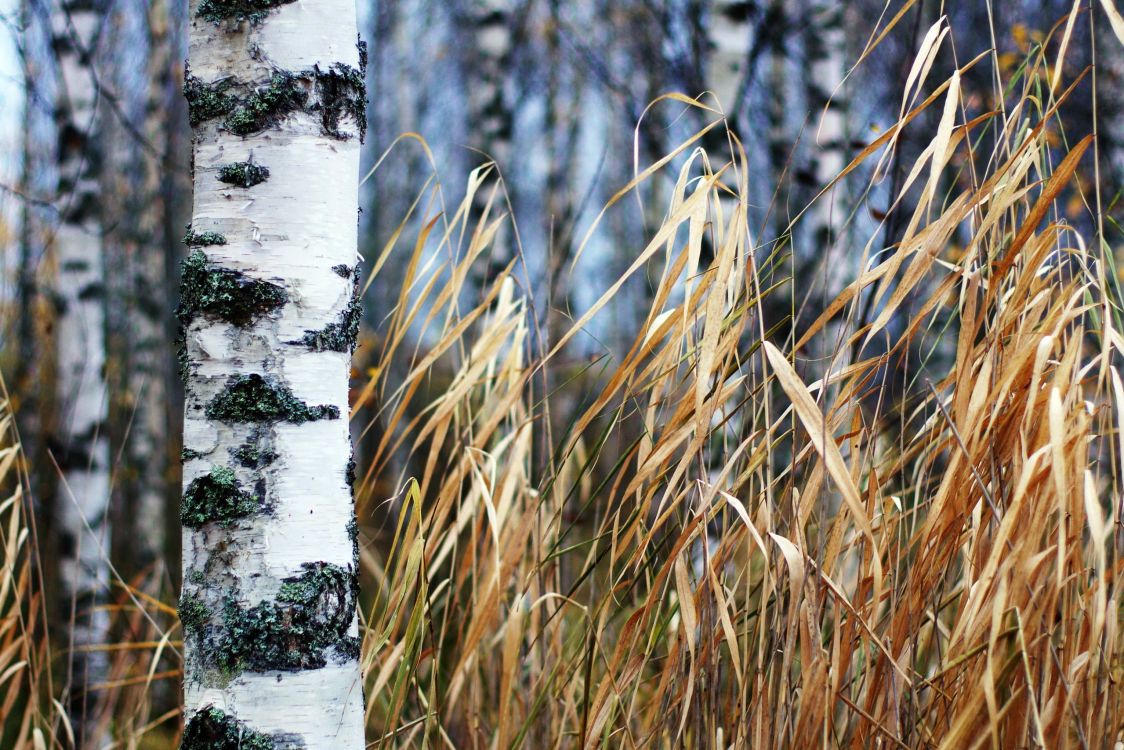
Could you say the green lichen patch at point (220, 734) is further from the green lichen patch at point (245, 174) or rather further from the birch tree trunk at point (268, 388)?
the green lichen patch at point (245, 174)

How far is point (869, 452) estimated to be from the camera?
3.13 ft

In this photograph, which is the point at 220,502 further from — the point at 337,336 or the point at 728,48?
the point at 728,48

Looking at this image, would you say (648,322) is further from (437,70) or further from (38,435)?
(437,70)

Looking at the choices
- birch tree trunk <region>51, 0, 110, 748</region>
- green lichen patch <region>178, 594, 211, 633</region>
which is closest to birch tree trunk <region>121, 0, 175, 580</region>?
birch tree trunk <region>51, 0, 110, 748</region>

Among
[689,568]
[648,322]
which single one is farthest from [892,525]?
[648,322]

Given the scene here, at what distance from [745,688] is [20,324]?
14.2 ft

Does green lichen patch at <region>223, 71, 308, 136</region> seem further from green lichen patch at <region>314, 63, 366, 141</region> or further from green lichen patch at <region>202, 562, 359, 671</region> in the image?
green lichen patch at <region>202, 562, 359, 671</region>

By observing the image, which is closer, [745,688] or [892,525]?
[745,688]

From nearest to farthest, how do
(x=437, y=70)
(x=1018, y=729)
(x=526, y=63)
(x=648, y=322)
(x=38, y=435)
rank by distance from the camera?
(x=1018, y=729) → (x=648, y=322) → (x=38, y=435) → (x=526, y=63) → (x=437, y=70)

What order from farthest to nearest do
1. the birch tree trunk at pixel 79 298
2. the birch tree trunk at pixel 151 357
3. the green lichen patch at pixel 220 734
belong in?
1. the birch tree trunk at pixel 151 357
2. the birch tree trunk at pixel 79 298
3. the green lichen patch at pixel 220 734

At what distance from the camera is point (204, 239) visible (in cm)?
88

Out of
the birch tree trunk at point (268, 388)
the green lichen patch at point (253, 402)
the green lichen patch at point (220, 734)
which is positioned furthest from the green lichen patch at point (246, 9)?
the green lichen patch at point (220, 734)

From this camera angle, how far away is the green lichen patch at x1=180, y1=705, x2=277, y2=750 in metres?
0.82

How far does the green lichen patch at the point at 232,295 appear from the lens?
0.86 metres
